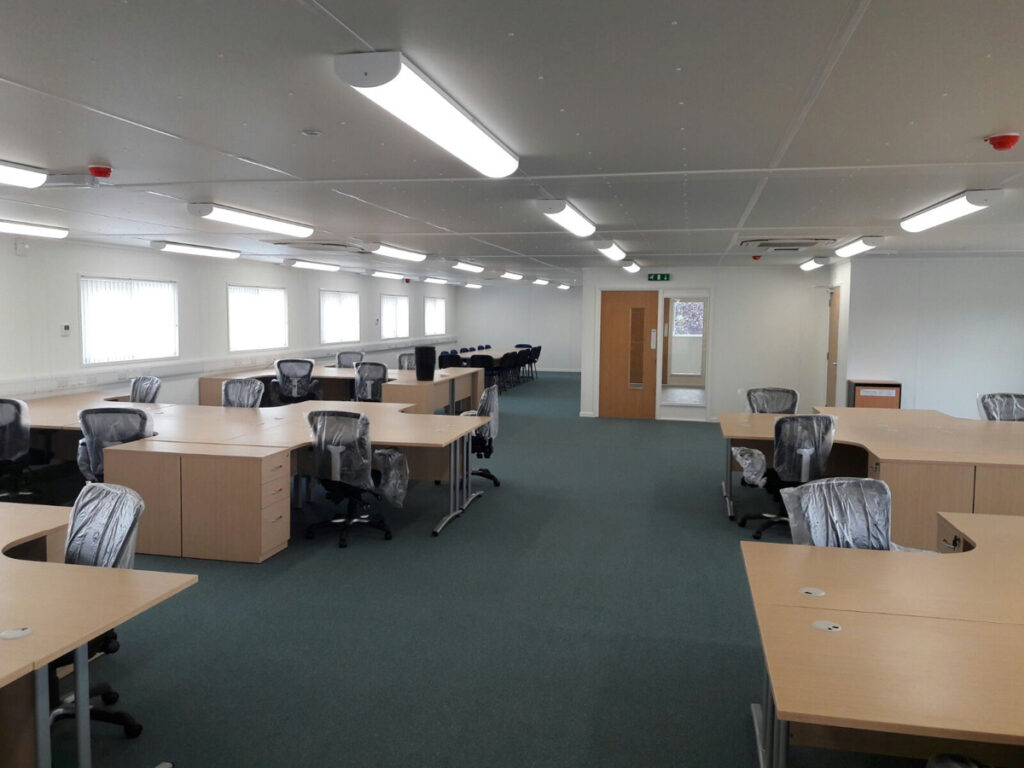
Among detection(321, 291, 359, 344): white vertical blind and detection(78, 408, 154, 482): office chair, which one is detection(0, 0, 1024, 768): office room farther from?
detection(321, 291, 359, 344): white vertical blind

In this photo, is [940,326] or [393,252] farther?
[940,326]

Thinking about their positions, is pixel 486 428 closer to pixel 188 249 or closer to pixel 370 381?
pixel 370 381

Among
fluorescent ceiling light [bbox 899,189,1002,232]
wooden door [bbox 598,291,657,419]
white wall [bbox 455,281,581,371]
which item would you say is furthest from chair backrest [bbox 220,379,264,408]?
white wall [bbox 455,281,581,371]

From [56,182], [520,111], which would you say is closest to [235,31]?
[520,111]

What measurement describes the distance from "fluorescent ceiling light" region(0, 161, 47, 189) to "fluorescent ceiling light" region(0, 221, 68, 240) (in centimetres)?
226

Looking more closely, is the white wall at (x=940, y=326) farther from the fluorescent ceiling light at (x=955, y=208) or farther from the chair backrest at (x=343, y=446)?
the chair backrest at (x=343, y=446)

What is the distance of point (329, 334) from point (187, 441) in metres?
7.80

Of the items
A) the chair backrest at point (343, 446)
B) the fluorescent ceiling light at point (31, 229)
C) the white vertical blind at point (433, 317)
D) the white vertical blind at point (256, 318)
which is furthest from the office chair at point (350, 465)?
→ the white vertical blind at point (433, 317)

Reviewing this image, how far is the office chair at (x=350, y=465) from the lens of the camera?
15.0 ft

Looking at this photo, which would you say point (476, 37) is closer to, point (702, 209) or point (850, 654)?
point (850, 654)

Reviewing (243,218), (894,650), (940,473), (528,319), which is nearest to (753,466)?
(940,473)

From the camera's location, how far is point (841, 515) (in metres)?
2.78

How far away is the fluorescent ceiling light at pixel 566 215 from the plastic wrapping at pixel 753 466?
7.02 feet

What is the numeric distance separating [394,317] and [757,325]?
26.1 ft
